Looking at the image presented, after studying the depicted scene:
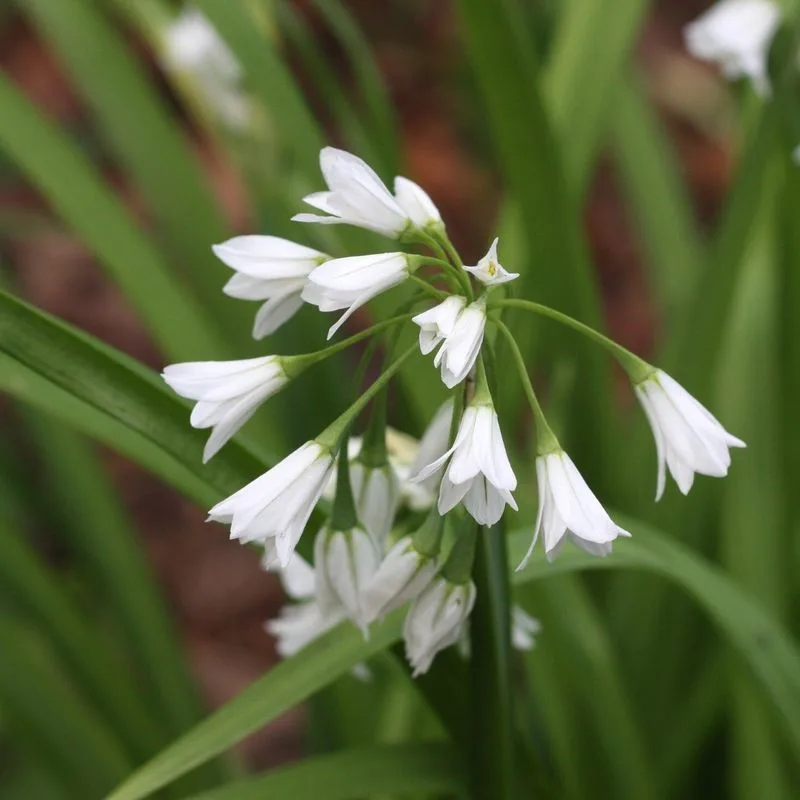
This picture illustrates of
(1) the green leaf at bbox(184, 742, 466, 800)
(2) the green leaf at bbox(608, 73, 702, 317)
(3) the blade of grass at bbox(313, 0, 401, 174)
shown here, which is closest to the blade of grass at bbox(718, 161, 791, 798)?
(2) the green leaf at bbox(608, 73, 702, 317)

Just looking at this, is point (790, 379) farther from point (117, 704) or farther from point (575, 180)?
point (117, 704)

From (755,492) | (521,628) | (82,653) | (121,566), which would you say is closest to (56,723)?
(82,653)

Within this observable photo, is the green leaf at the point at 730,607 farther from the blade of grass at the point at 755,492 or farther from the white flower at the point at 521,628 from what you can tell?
the blade of grass at the point at 755,492

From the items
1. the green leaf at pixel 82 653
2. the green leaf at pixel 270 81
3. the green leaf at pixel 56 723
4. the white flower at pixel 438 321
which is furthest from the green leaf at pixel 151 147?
the white flower at pixel 438 321

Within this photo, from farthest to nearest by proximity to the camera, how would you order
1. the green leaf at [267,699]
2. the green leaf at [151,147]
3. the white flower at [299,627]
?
the green leaf at [151,147] < the white flower at [299,627] < the green leaf at [267,699]

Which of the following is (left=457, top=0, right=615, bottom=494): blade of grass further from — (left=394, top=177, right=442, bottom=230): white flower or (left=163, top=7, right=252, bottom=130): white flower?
(left=163, top=7, right=252, bottom=130): white flower

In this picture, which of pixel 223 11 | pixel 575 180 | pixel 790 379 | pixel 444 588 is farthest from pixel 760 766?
pixel 223 11

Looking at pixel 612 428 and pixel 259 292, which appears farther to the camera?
pixel 612 428
